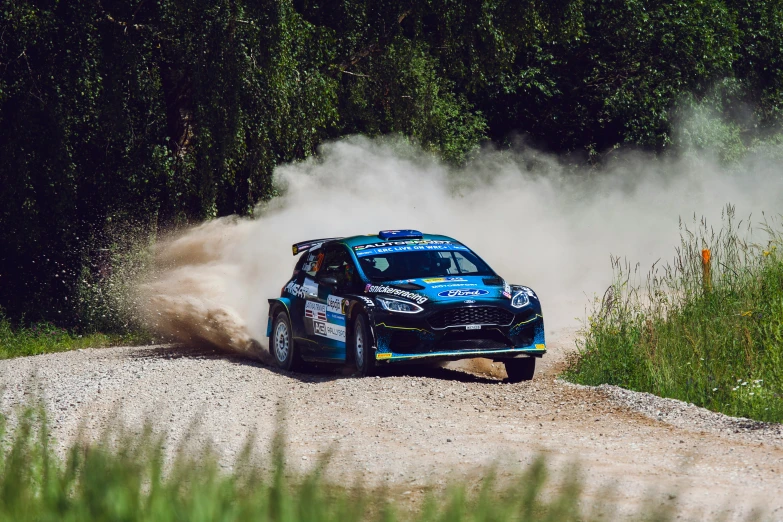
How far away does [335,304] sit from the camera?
14320mm

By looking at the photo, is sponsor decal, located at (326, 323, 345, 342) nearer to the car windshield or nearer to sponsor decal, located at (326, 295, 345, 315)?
sponsor decal, located at (326, 295, 345, 315)

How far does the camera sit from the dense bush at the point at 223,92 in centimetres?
2009

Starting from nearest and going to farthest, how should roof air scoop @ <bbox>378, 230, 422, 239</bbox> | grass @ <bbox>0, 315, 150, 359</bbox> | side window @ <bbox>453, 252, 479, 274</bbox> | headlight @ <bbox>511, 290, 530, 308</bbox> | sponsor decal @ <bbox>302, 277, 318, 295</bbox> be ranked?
headlight @ <bbox>511, 290, 530, 308</bbox> < side window @ <bbox>453, 252, 479, 274</bbox> < sponsor decal @ <bbox>302, 277, 318, 295</bbox> < roof air scoop @ <bbox>378, 230, 422, 239</bbox> < grass @ <bbox>0, 315, 150, 359</bbox>

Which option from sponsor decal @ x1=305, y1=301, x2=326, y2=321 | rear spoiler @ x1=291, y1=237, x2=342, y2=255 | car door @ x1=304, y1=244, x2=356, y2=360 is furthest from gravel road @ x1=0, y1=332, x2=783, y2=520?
rear spoiler @ x1=291, y1=237, x2=342, y2=255

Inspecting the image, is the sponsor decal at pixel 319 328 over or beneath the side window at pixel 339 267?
beneath

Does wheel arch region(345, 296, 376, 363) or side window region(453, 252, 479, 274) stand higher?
side window region(453, 252, 479, 274)

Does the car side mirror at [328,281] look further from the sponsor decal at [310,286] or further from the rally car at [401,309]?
the sponsor decal at [310,286]

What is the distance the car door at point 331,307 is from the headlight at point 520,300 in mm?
1957

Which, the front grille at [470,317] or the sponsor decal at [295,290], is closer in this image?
the front grille at [470,317]

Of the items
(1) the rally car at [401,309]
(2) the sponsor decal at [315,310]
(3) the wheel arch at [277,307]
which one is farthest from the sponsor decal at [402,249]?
(3) the wheel arch at [277,307]

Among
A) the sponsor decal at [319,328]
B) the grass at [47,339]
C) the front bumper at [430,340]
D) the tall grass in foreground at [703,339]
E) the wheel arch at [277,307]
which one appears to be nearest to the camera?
the tall grass in foreground at [703,339]

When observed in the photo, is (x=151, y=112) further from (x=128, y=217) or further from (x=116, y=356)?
(x=116, y=356)

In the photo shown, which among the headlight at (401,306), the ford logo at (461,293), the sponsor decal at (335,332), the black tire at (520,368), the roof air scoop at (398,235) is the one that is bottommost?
the black tire at (520,368)

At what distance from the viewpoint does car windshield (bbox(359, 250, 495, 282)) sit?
1432cm
